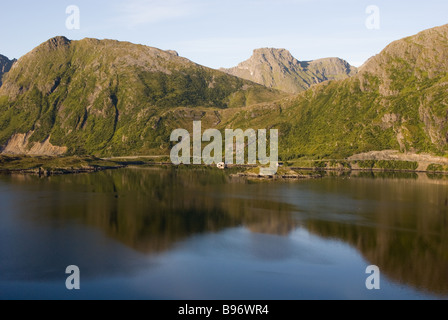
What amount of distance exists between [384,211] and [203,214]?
4415cm

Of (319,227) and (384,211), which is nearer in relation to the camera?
(319,227)

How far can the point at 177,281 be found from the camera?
5500 centimetres

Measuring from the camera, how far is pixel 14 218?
92.4m

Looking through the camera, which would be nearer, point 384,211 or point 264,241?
point 264,241

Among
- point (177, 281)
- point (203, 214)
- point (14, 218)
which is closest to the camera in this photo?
point (177, 281)

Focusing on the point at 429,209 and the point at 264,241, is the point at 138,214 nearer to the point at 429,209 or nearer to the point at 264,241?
the point at 264,241

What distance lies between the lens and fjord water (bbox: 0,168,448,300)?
53250mm

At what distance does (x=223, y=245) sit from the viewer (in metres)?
72.1

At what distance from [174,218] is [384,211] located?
167 feet

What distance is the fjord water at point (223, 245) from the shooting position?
5325 centimetres
